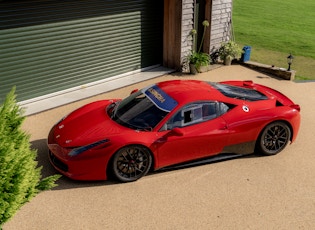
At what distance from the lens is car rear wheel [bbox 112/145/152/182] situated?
21.6ft

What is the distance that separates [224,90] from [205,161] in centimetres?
151

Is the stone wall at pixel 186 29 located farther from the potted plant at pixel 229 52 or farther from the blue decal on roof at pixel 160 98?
the blue decal on roof at pixel 160 98

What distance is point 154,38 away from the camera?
12.8m

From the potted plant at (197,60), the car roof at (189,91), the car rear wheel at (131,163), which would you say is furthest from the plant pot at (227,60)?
the car rear wheel at (131,163)

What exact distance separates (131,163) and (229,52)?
26.9ft

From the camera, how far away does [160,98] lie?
725 centimetres

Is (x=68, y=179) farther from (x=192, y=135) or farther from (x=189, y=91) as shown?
(x=189, y=91)

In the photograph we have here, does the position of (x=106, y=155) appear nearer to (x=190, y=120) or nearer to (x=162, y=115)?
(x=162, y=115)

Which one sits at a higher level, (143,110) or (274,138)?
(143,110)

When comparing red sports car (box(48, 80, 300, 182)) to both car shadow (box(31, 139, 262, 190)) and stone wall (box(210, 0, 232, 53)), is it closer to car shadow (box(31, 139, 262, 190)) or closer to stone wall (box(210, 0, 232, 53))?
car shadow (box(31, 139, 262, 190))

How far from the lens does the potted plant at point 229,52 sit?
1365 cm

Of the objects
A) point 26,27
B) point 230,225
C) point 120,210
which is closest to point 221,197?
point 230,225

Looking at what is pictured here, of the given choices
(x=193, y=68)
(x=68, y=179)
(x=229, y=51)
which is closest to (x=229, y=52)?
(x=229, y=51)

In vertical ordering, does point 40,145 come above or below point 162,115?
below
